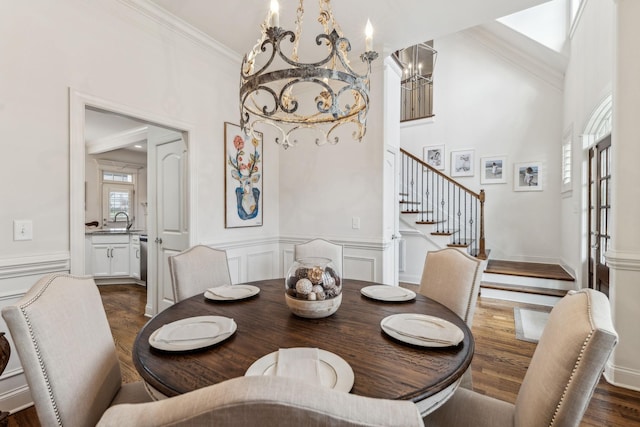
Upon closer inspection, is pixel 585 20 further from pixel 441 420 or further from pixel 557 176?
pixel 441 420

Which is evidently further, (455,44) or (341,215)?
(455,44)

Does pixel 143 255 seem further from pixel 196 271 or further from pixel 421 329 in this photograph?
pixel 421 329

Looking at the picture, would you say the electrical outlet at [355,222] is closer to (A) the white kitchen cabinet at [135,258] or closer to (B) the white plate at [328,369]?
(B) the white plate at [328,369]

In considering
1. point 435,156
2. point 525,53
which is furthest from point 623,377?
point 525,53

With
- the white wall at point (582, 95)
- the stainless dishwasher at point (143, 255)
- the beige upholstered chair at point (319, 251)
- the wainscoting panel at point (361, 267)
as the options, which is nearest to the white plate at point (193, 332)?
the beige upholstered chair at point (319, 251)

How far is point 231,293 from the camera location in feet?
5.71

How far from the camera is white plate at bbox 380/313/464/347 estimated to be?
1111 mm

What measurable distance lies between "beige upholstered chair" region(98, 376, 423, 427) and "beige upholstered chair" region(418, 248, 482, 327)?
1439 mm

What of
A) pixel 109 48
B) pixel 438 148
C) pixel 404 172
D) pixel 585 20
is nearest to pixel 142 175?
pixel 109 48

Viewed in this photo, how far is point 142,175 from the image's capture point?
281 inches

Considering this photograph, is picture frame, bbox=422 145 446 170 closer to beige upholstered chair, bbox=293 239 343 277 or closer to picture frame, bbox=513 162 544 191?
picture frame, bbox=513 162 544 191

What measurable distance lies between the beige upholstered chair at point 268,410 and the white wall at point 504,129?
234 inches

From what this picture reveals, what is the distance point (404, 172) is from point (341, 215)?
3302mm

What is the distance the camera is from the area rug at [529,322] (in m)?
2.91
